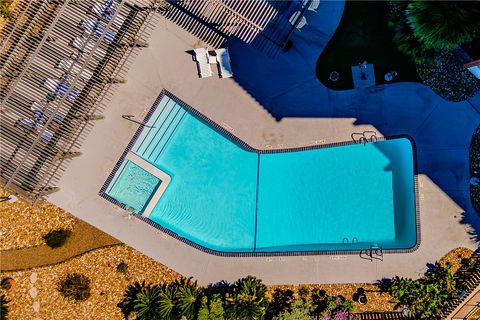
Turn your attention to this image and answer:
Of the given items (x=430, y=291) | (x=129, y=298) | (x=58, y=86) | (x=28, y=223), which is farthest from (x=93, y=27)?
(x=430, y=291)

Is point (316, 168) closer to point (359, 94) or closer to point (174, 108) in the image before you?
point (359, 94)

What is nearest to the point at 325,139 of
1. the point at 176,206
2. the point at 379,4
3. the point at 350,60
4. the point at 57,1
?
the point at 350,60

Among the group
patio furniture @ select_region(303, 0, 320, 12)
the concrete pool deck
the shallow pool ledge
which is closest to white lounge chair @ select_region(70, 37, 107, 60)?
the concrete pool deck

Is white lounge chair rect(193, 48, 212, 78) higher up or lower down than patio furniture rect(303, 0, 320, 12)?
lower down

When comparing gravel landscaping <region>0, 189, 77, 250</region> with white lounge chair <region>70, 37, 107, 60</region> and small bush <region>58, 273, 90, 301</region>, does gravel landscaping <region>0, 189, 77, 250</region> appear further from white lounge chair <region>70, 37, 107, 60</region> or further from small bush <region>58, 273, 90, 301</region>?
white lounge chair <region>70, 37, 107, 60</region>

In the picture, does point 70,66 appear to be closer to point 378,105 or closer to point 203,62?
point 203,62

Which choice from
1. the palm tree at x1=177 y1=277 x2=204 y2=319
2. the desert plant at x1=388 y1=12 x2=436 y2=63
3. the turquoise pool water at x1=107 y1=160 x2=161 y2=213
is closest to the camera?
the desert plant at x1=388 y1=12 x2=436 y2=63
